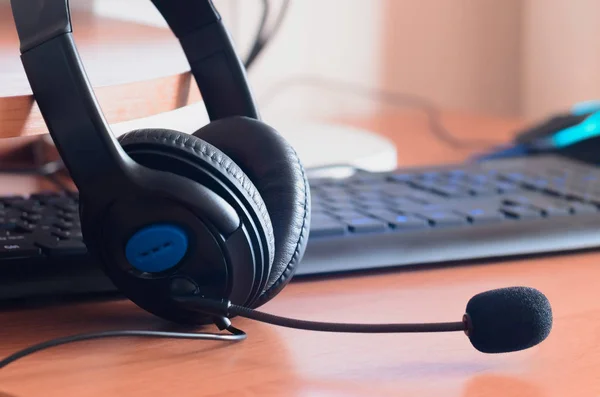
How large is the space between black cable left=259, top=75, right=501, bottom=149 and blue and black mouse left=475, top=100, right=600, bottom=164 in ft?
0.68

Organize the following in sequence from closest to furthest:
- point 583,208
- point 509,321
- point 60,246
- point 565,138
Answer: point 509,321
point 60,246
point 583,208
point 565,138

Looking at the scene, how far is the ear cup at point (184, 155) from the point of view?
14.1 inches

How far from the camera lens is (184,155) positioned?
1.17ft

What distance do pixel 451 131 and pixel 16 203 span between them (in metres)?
0.72

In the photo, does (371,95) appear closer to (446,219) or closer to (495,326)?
(446,219)

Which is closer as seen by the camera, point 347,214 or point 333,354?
point 333,354

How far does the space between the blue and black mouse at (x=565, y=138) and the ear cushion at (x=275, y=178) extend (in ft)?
1.52

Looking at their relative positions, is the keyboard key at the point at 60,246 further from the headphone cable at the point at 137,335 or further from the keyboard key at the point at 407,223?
the keyboard key at the point at 407,223

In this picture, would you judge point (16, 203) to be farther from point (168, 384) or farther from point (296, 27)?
point (296, 27)

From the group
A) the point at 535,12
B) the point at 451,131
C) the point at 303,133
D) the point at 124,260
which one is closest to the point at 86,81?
the point at 124,260

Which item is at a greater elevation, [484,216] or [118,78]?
[118,78]

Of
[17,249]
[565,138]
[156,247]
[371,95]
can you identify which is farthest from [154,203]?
[371,95]

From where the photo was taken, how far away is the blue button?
1.18 feet

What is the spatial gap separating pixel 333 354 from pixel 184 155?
0.37ft
